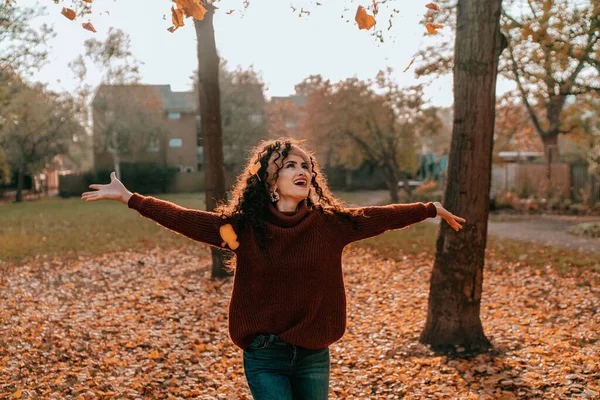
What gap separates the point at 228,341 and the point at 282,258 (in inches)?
160

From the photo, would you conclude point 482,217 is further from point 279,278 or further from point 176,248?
point 176,248

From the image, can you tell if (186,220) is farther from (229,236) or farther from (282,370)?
(282,370)

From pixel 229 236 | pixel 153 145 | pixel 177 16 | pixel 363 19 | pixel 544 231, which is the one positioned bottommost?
pixel 544 231

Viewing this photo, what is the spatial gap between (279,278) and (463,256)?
11.1 feet

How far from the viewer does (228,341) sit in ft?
22.4

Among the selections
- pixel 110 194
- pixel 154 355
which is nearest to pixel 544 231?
pixel 154 355

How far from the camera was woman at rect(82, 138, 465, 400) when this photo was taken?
9.80 feet

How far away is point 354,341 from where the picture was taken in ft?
22.4

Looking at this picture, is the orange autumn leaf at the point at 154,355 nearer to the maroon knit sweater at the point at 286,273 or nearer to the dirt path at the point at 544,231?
the maroon knit sweater at the point at 286,273

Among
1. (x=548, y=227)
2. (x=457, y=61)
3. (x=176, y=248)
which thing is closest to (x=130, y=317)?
(x=457, y=61)

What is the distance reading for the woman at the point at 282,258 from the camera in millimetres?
2988

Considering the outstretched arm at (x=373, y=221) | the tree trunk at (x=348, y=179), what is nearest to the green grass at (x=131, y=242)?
the outstretched arm at (x=373, y=221)

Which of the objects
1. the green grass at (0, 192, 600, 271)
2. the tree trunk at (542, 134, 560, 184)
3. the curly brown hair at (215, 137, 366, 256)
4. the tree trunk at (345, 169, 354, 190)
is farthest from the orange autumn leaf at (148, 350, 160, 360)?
the tree trunk at (345, 169, 354, 190)

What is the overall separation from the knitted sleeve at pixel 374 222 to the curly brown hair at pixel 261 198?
0.05 meters
